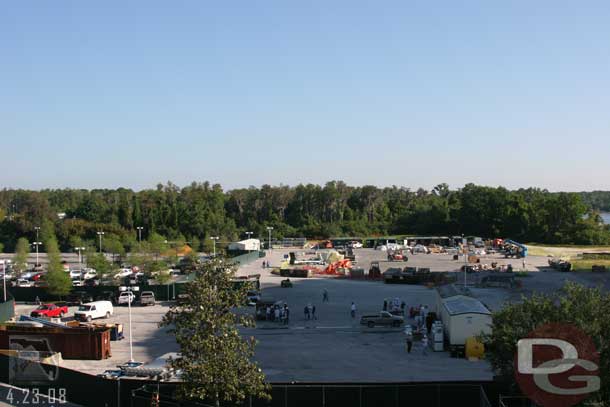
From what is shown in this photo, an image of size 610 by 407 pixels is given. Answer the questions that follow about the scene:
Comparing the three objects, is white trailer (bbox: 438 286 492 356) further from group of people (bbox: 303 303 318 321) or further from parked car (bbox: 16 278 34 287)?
parked car (bbox: 16 278 34 287)

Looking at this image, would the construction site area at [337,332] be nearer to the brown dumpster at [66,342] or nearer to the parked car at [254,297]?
the brown dumpster at [66,342]

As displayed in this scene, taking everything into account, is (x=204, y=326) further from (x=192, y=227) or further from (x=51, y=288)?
(x=192, y=227)

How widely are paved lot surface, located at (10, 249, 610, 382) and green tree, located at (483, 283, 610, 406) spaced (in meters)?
2.77

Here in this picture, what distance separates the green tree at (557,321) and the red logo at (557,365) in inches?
6.8

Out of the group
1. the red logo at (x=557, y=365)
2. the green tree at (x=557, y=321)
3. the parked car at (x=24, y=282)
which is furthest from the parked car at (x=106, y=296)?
the red logo at (x=557, y=365)

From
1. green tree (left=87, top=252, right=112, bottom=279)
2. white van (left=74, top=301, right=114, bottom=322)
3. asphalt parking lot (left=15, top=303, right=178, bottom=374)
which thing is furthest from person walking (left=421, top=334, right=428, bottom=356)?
green tree (left=87, top=252, right=112, bottom=279)

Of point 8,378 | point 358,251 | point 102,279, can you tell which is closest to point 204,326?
point 8,378

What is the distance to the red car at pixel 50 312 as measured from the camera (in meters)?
37.4

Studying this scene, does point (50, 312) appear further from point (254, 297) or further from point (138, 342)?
point (254, 297)

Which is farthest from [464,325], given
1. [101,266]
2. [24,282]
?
[24,282]

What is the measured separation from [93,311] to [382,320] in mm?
15877

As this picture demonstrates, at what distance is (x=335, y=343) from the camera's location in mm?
29250

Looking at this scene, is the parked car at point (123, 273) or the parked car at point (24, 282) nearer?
the parked car at point (123, 273)

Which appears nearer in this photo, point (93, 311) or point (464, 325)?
point (464, 325)
